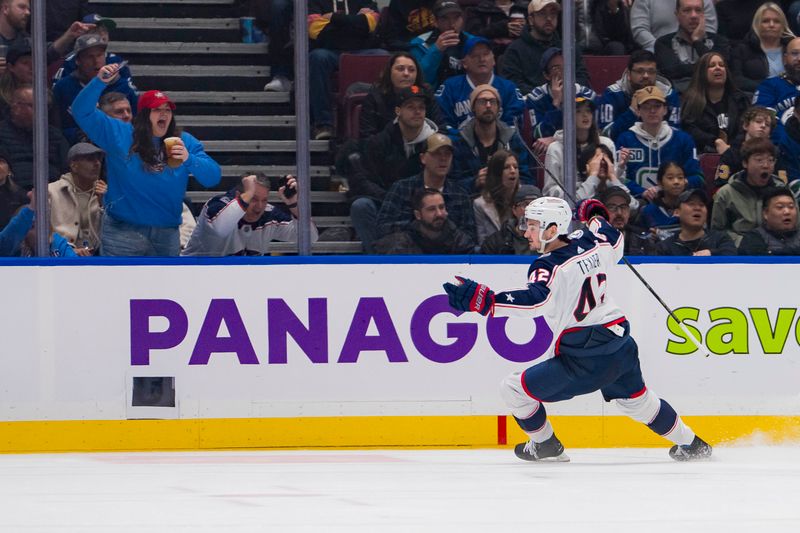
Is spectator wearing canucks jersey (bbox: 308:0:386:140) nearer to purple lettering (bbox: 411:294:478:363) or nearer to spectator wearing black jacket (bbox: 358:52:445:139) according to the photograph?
spectator wearing black jacket (bbox: 358:52:445:139)

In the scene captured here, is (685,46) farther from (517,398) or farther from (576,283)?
(517,398)

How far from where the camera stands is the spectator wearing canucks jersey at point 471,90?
7766 millimetres

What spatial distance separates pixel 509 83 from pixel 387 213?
90 cm

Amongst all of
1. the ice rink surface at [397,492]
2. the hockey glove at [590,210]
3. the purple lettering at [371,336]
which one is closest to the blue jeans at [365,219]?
the purple lettering at [371,336]

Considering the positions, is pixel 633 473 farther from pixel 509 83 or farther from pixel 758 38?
pixel 758 38

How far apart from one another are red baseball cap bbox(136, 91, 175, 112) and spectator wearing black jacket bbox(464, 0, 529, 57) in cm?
153

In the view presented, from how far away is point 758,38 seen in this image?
8195 millimetres

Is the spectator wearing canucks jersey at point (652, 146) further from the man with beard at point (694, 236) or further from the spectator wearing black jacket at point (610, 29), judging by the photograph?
the spectator wearing black jacket at point (610, 29)

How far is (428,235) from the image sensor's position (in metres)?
7.71

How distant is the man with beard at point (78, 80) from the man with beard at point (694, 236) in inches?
113

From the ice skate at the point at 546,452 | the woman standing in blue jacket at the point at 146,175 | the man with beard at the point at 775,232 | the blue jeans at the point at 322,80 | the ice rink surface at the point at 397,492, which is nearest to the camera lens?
the ice rink surface at the point at 397,492

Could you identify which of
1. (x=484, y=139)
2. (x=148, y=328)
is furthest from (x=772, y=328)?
(x=148, y=328)

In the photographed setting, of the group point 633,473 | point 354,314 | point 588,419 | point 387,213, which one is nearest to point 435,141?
point 387,213

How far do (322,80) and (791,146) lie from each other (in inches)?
96.8
